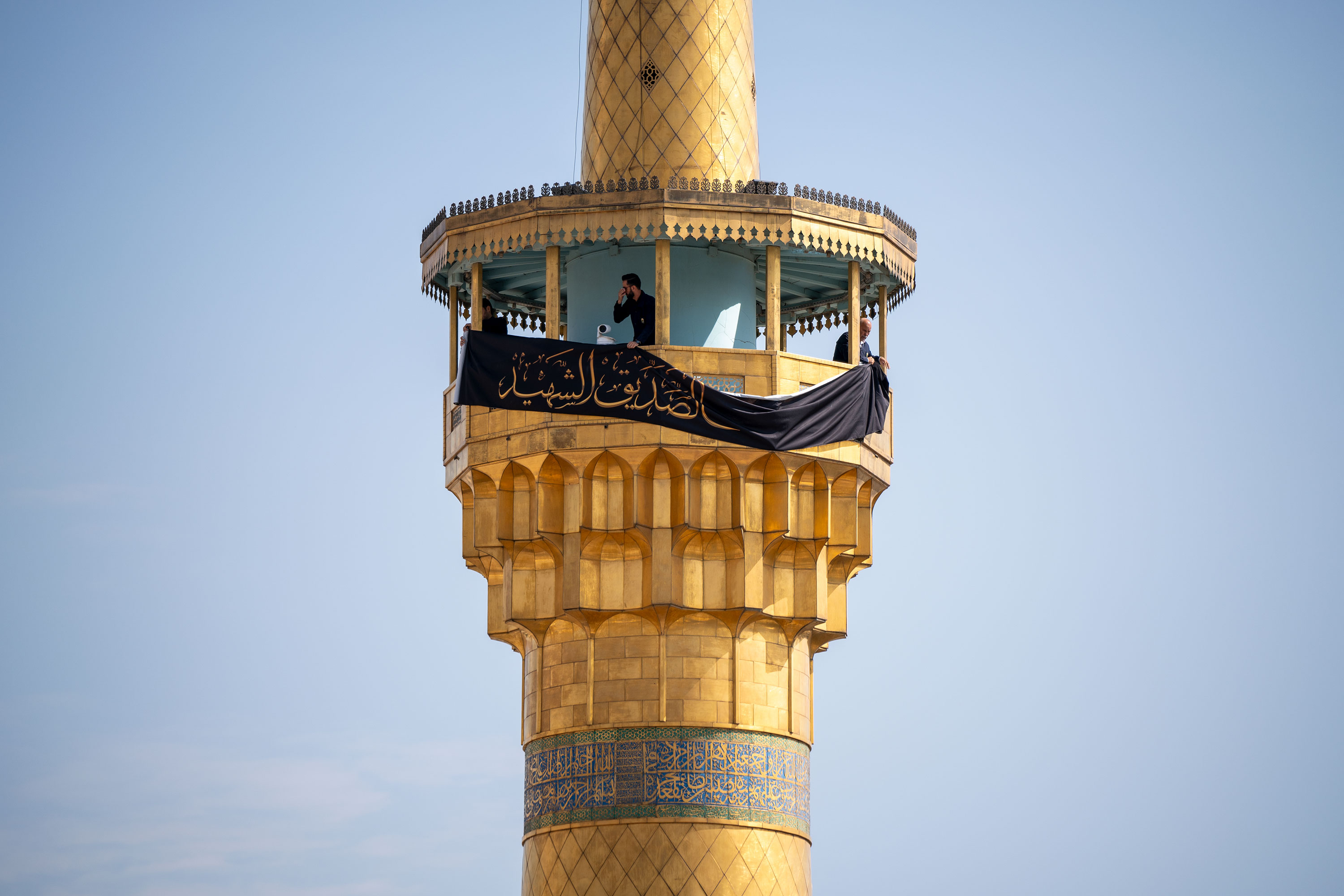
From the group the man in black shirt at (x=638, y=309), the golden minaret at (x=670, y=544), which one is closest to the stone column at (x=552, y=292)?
the golden minaret at (x=670, y=544)

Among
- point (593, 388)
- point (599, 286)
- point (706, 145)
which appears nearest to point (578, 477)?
point (593, 388)

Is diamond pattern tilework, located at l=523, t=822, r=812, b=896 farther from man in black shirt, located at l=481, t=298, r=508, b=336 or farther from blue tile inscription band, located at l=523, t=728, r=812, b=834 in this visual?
man in black shirt, located at l=481, t=298, r=508, b=336

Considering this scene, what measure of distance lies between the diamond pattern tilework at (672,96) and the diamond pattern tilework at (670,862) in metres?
6.86

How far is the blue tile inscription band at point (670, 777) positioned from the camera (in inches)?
899

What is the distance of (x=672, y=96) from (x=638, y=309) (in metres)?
2.64

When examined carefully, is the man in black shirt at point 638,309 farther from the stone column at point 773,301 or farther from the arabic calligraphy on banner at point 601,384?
the stone column at point 773,301

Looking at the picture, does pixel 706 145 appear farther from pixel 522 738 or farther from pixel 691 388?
pixel 522 738

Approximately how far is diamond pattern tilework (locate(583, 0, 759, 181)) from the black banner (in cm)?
247

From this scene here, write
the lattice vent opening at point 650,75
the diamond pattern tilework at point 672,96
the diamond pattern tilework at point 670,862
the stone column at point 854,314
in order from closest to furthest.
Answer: the diamond pattern tilework at point 670,862, the stone column at point 854,314, the diamond pattern tilework at point 672,96, the lattice vent opening at point 650,75

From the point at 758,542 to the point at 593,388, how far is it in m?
2.24

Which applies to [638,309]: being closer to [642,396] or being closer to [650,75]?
[642,396]

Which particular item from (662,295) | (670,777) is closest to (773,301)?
(662,295)

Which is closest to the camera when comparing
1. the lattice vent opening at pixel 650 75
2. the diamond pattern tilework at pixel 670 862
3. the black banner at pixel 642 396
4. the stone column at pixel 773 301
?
the diamond pattern tilework at pixel 670 862

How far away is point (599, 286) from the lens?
2473 centimetres
